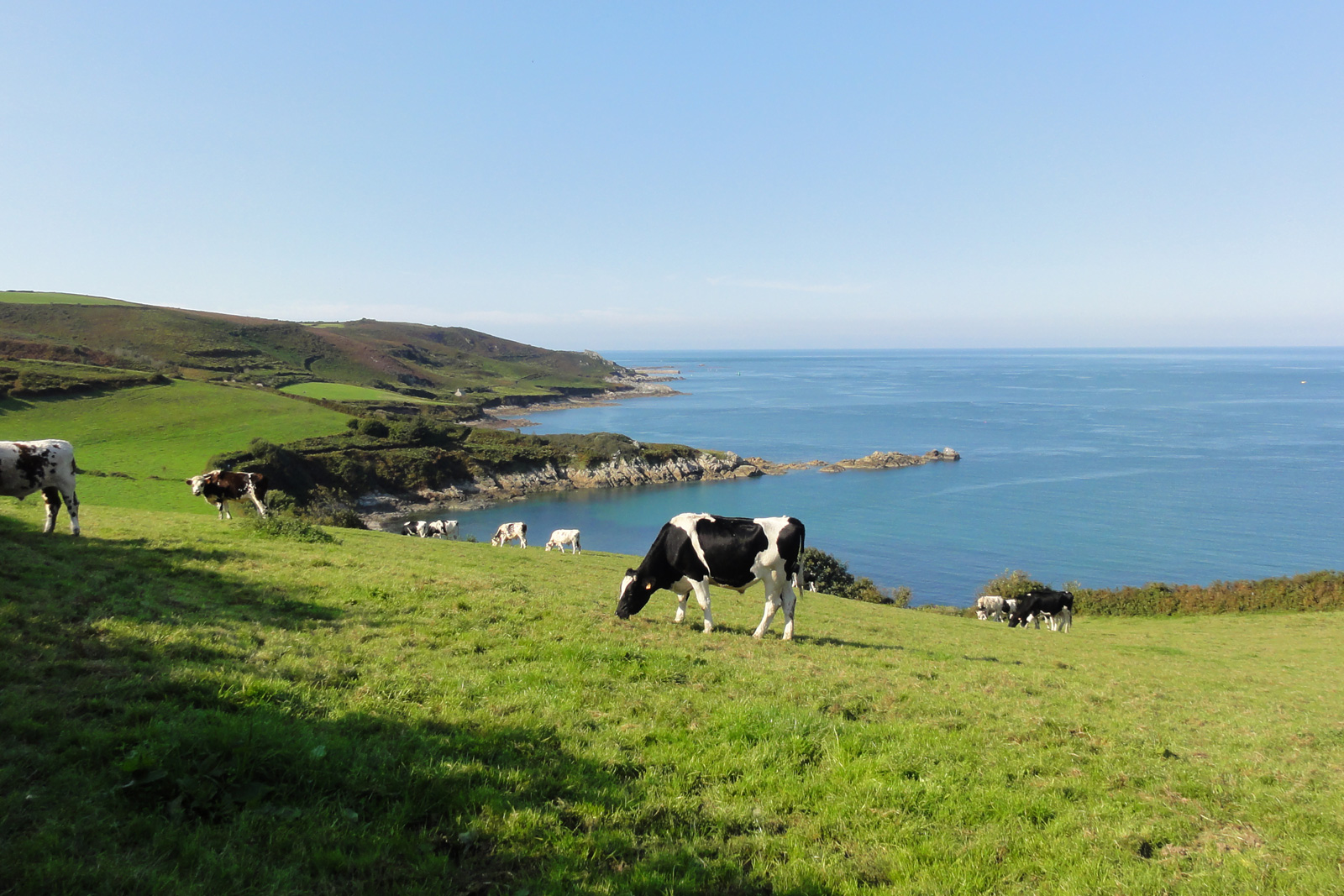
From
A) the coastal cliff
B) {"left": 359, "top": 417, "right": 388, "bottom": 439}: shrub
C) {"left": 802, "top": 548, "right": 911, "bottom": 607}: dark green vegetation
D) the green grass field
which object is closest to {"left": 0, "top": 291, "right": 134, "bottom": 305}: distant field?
the green grass field

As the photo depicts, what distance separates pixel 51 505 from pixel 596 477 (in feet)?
298

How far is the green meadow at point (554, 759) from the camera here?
433cm

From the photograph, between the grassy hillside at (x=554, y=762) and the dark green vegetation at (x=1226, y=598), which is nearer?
the grassy hillside at (x=554, y=762)

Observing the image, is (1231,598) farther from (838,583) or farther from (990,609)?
(838,583)

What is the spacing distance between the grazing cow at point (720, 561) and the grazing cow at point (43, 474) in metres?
11.8

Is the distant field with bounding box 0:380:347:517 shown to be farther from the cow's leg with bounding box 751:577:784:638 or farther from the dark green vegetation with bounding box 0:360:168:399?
the cow's leg with bounding box 751:577:784:638

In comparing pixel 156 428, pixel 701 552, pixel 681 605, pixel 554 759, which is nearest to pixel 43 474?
pixel 681 605

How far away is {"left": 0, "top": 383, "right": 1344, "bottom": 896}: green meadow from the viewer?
4.33 m

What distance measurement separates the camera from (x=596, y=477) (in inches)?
4149

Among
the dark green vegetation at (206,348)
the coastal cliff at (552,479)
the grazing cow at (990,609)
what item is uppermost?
the dark green vegetation at (206,348)

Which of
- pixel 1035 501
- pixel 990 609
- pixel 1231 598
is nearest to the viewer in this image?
pixel 1231 598

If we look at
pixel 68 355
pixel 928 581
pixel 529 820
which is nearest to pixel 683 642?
pixel 529 820

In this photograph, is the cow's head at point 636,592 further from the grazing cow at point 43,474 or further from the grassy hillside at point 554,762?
the grazing cow at point 43,474

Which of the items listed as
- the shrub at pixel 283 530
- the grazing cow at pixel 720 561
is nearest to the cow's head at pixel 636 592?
the grazing cow at pixel 720 561
